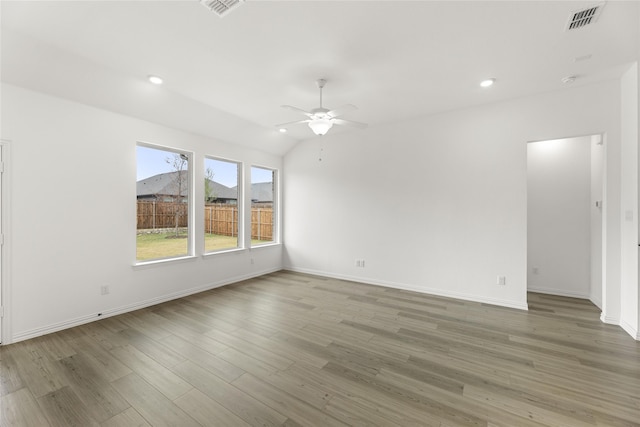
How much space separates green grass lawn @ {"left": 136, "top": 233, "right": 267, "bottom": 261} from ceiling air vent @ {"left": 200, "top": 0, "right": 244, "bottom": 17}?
3.37 m

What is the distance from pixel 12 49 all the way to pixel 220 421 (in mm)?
3857

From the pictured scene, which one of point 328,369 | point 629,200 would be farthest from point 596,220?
point 328,369

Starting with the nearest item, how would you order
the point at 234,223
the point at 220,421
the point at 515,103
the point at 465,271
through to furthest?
the point at 220,421 < the point at 515,103 < the point at 465,271 < the point at 234,223

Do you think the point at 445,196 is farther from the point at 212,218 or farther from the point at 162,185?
the point at 162,185

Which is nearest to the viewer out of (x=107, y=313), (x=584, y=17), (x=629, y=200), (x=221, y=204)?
(x=584, y=17)

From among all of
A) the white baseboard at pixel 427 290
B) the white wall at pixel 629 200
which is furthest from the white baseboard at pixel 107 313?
the white wall at pixel 629 200

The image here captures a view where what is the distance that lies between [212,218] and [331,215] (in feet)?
7.94

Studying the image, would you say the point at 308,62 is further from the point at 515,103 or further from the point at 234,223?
the point at 234,223

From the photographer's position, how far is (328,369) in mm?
2389

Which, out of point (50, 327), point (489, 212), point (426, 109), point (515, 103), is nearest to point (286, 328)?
point (50, 327)

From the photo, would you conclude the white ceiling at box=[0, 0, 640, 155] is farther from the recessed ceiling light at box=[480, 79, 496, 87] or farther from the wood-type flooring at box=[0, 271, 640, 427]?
the wood-type flooring at box=[0, 271, 640, 427]

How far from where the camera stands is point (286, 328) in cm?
323

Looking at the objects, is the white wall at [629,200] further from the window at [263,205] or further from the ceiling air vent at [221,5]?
the window at [263,205]

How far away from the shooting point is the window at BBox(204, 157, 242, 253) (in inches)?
195
